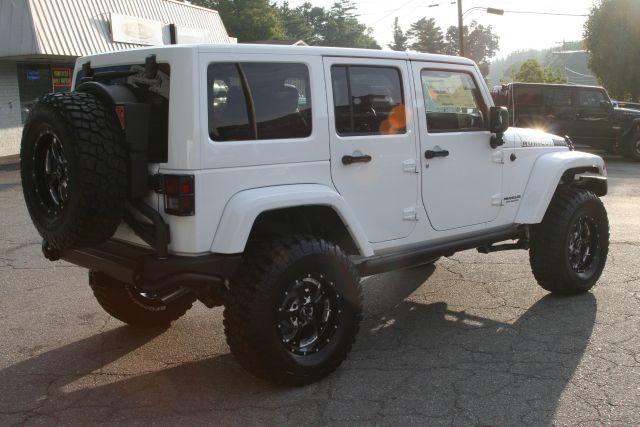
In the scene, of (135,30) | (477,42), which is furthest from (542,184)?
(477,42)

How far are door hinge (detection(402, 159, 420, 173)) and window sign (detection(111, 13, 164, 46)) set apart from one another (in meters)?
18.0

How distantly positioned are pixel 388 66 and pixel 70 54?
16.6 metres

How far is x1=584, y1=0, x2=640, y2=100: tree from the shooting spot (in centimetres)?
3331

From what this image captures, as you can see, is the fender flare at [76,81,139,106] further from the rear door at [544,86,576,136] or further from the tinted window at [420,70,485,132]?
the rear door at [544,86,576,136]

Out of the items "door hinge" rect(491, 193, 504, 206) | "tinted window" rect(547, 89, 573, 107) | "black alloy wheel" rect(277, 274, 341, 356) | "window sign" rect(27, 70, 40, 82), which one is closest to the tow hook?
"black alloy wheel" rect(277, 274, 341, 356)

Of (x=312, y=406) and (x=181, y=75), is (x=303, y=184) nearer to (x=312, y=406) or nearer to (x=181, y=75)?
(x=181, y=75)

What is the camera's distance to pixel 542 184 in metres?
5.14

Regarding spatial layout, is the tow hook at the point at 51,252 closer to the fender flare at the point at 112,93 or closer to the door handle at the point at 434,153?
A: the fender flare at the point at 112,93

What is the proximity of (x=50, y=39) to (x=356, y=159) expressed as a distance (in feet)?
54.9

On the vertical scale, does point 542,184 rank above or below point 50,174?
below

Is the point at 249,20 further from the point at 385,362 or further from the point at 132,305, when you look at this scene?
the point at 385,362

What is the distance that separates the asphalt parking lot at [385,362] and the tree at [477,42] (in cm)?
9678

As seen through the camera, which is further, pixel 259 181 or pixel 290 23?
pixel 290 23

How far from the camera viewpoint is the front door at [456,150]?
14.6 ft
